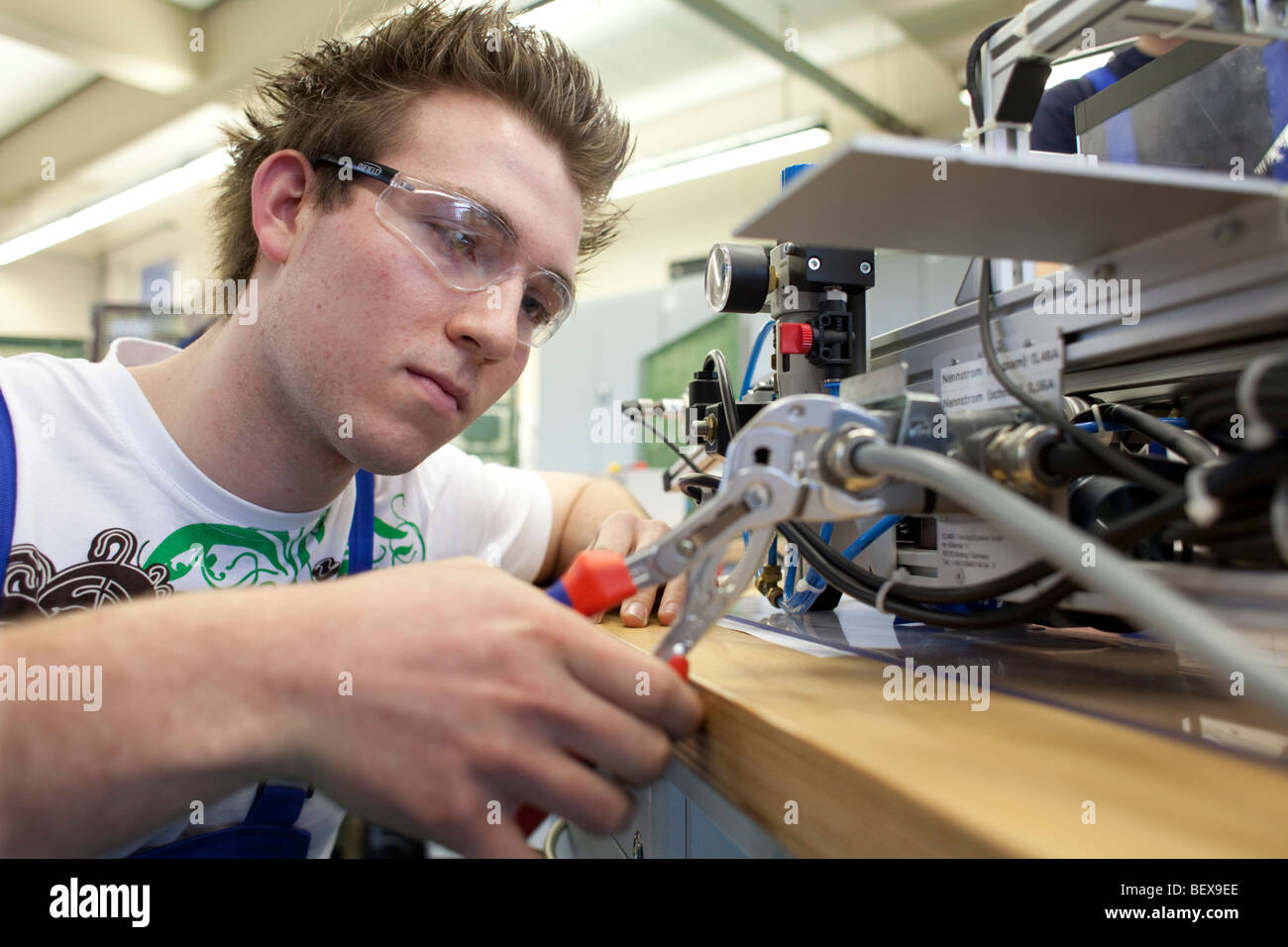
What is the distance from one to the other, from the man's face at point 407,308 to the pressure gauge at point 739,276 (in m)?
0.22

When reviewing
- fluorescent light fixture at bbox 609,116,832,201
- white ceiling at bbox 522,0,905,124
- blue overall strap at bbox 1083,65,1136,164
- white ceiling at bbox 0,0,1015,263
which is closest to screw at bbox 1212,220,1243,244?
blue overall strap at bbox 1083,65,1136,164

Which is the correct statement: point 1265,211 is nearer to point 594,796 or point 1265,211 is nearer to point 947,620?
point 947,620

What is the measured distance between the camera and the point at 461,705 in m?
0.34

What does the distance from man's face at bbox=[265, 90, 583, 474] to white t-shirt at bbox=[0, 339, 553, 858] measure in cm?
16

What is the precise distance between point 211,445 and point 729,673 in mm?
729

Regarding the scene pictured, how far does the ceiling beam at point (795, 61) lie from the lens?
347 centimetres

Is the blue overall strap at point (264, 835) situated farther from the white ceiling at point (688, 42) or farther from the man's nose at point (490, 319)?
the white ceiling at point (688, 42)

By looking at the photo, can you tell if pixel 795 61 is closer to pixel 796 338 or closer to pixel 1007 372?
pixel 796 338

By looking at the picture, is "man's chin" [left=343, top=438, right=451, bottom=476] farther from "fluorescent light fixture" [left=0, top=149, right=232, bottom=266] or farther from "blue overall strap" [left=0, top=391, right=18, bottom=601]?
"fluorescent light fixture" [left=0, top=149, right=232, bottom=266]

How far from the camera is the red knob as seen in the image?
0.74 meters

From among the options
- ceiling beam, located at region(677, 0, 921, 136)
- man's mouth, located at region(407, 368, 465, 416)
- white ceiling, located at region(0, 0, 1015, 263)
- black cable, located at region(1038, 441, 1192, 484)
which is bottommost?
black cable, located at region(1038, 441, 1192, 484)

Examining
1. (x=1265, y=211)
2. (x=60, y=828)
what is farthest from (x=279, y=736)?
(x=1265, y=211)

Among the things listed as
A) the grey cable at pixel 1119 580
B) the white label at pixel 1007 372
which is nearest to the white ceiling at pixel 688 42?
the white label at pixel 1007 372

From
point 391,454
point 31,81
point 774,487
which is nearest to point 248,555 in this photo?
point 391,454
